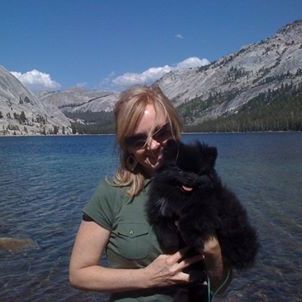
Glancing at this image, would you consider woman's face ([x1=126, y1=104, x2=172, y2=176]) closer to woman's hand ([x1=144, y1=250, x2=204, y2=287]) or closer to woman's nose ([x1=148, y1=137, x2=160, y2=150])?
woman's nose ([x1=148, y1=137, x2=160, y2=150])

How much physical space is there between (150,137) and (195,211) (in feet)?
2.46

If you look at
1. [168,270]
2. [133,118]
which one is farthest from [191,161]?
[168,270]

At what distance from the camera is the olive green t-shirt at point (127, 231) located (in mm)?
3414

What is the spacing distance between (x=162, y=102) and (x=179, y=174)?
730mm

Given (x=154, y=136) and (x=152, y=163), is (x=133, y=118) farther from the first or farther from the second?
(x=152, y=163)

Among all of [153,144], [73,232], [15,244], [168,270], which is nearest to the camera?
[168,270]

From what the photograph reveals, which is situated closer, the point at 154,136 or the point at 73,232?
the point at 154,136

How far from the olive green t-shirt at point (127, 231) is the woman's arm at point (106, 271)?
0.07m

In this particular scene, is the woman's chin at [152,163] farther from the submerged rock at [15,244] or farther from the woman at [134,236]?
the submerged rock at [15,244]

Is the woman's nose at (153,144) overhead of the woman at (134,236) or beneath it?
overhead

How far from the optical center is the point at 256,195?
34469 mm

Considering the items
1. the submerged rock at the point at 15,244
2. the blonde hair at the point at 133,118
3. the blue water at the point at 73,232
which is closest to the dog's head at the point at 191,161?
the blonde hair at the point at 133,118

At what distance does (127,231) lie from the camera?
11.2 feet

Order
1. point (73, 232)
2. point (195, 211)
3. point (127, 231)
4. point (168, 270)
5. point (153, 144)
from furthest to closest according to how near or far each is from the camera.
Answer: point (73, 232), point (153, 144), point (127, 231), point (168, 270), point (195, 211)
